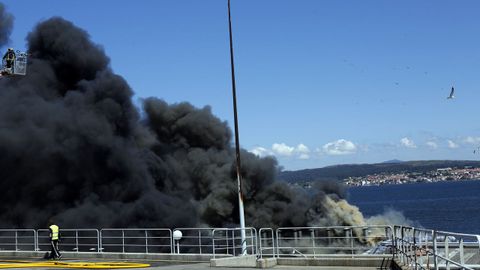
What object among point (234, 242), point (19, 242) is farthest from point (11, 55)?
point (234, 242)

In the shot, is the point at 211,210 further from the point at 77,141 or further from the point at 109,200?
the point at 77,141

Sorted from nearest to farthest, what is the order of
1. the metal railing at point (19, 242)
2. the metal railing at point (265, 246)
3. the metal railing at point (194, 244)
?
the metal railing at point (265, 246)
the metal railing at point (194, 244)
the metal railing at point (19, 242)

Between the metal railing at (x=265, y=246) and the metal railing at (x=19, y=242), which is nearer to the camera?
the metal railing at (x=265, y=246)

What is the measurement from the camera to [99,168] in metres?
53.1

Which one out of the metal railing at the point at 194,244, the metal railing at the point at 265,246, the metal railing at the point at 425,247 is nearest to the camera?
the metal railing at the point at 425,247

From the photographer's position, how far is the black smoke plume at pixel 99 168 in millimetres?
49219

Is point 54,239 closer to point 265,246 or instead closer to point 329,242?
point 265,246

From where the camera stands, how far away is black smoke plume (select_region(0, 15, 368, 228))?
161ft

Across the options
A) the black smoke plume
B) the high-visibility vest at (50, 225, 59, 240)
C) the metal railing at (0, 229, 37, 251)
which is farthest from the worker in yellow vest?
the black smoke plume

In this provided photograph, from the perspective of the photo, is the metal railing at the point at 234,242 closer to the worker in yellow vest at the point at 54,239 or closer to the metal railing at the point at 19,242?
the worker in yellow vest at the point at 54,239

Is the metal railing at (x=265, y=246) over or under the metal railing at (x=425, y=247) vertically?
under

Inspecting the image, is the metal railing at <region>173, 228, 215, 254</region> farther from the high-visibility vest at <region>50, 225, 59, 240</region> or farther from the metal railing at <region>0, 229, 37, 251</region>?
the metal railing at <region>0, 229, 37, 251</region>

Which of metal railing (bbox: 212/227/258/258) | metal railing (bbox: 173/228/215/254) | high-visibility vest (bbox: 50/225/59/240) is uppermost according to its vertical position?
high-visibility vest (bbox: 50/225/59/240)

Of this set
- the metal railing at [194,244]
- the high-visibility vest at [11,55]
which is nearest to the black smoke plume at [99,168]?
the metal railing at [194,244]
